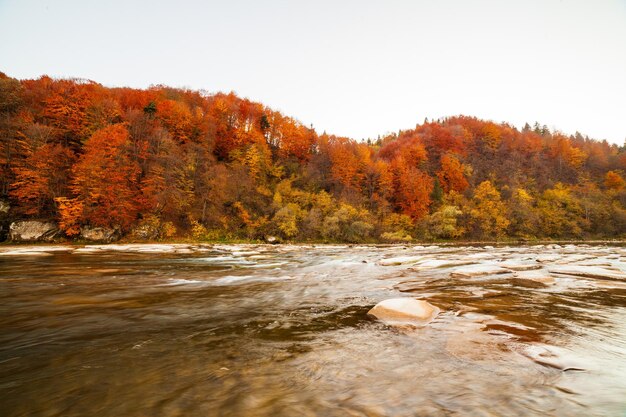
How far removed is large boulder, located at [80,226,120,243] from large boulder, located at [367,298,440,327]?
34.2 m

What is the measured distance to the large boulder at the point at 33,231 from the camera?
93.2 feet

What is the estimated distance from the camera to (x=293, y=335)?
196 inches

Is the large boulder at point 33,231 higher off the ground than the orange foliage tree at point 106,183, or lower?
lower

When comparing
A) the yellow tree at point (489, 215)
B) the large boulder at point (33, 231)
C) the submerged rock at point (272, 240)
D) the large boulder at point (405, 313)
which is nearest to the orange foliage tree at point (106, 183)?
the large boulder at point (33, 231)

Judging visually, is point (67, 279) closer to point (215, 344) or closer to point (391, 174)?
point (215, 344)

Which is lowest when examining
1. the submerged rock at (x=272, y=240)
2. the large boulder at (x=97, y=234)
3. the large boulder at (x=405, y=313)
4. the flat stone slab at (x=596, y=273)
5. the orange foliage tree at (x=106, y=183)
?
the submerged rock at (x=272, y=240)

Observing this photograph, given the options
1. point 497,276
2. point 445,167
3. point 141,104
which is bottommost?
point 497,276

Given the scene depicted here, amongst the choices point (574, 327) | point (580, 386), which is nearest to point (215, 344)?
point (580, 386)

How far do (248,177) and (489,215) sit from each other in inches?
1726

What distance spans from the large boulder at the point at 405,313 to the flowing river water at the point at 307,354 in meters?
0.23

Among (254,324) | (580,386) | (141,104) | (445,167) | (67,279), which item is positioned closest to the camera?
(580,386)

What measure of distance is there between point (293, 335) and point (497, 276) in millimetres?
9497

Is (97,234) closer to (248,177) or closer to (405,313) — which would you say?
(248,177)

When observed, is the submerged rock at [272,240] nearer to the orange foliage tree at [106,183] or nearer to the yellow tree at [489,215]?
the orange foliage tree at [106,183]
